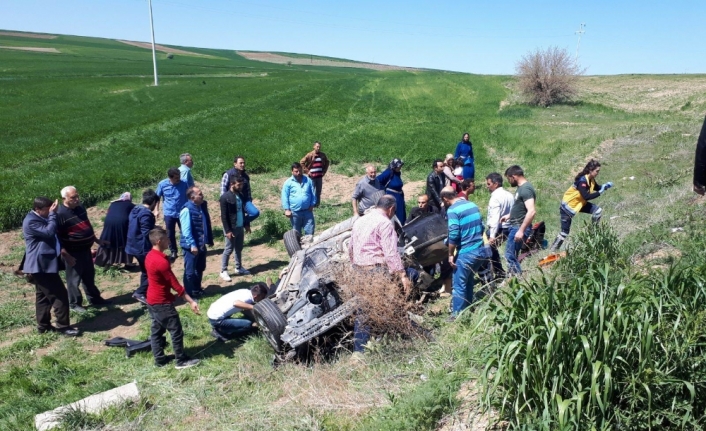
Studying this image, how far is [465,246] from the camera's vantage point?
6.18 meters

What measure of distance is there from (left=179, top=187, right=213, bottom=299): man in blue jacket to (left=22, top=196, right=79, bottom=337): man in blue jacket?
1.72 metres

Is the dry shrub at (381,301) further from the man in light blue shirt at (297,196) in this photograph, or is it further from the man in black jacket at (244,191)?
the man in black jacket at (244,191)

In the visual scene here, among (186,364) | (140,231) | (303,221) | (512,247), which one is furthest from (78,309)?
(512,247)

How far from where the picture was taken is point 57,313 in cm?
744

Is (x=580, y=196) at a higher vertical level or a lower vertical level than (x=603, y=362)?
higher

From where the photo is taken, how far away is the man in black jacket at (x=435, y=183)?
32.6 feet

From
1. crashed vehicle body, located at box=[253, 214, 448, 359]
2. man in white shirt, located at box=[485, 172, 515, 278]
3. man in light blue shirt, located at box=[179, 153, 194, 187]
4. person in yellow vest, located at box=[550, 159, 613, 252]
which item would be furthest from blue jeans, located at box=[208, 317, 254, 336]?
person in yellow vest, located at box=[550, 159, 613, 252]

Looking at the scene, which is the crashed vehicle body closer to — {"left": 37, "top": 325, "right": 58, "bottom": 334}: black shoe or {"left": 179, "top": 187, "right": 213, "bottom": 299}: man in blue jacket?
{"left": 179, "top": 187, "right": 213, "bottom": 299}: man in blue jacket

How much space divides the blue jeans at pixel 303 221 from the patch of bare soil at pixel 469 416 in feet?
20.1

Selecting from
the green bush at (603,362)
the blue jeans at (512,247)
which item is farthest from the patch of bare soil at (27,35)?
the green bush at (603,362)

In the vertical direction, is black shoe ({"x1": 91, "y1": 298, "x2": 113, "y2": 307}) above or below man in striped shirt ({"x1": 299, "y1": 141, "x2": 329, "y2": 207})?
below

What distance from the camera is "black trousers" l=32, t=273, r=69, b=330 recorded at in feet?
24.0

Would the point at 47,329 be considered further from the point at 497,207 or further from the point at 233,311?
the point at 497,207

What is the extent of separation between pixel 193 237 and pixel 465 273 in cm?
428
